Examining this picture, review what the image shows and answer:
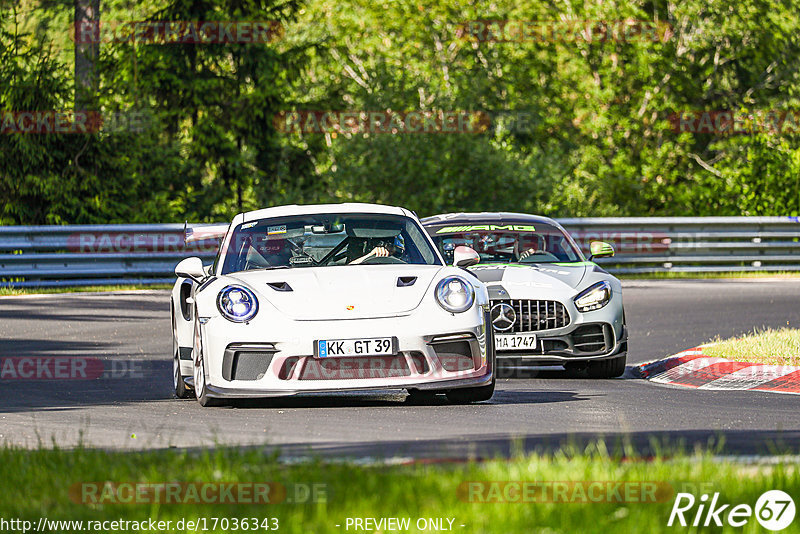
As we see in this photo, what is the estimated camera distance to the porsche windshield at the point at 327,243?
998cm

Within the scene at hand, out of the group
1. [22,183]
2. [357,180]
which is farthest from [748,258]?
[22,183]

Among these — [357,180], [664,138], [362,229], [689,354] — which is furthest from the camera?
[664,138]

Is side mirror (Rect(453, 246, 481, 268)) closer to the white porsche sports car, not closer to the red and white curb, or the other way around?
the white porsche sports car

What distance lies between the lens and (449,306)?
9117 millimetres

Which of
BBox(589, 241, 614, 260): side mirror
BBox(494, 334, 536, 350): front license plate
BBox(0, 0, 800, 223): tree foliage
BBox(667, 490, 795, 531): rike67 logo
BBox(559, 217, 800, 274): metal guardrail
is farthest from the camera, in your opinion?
BBox(0, 0, 800, 223): tree foliage

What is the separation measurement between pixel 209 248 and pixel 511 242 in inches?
417

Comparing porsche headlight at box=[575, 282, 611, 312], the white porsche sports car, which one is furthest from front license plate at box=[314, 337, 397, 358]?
porsche headlight at box=[575, 282, 611, 312]

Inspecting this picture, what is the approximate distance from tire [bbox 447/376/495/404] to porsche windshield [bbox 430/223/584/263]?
11.4 feet

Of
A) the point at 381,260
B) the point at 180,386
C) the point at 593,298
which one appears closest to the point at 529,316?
the point at 593,298

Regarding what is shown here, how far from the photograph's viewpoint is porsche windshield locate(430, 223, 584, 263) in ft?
42.9

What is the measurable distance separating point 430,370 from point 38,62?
19190 mm

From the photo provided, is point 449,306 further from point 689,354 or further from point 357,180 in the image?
point 357,180

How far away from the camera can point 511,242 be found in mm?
13234

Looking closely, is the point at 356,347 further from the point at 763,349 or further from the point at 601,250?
the point at 763,349
